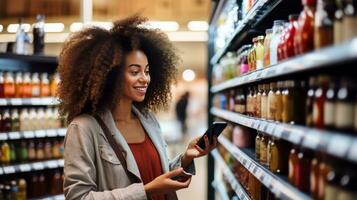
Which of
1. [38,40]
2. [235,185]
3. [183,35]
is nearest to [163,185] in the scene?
[235,185]

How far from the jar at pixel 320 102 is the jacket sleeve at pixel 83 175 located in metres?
1.00

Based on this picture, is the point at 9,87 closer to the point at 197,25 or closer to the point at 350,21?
the point at 350,21

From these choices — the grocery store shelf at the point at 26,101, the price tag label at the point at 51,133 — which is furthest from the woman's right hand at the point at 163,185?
the price tag label at the point at 51,133

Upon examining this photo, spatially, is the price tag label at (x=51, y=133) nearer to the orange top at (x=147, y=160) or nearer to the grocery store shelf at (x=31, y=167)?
the grocery store shelf at (x=31, y=167)

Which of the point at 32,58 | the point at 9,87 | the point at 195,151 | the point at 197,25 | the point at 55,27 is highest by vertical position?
the point at 197,25

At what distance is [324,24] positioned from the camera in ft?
5.53

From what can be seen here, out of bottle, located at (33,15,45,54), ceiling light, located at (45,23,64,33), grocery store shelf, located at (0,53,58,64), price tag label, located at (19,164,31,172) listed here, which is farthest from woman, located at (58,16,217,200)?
ceiling light, located at (45,23,64,33)

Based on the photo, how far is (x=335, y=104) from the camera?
61.2 inches

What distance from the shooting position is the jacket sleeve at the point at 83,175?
93.0 inches

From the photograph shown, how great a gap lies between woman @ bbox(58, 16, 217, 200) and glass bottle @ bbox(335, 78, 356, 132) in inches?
43.6

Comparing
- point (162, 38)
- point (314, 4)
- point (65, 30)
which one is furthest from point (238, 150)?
point (65, 30)

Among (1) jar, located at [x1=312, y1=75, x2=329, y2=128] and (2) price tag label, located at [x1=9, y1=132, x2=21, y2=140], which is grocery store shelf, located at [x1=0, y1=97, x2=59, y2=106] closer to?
(2) price tag label, located at [x1=9, y1=132, x2=21, y2=140]

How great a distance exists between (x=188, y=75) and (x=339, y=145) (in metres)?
15.5

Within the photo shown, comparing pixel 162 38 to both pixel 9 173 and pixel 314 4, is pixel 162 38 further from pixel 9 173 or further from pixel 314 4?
pixel 9 173
